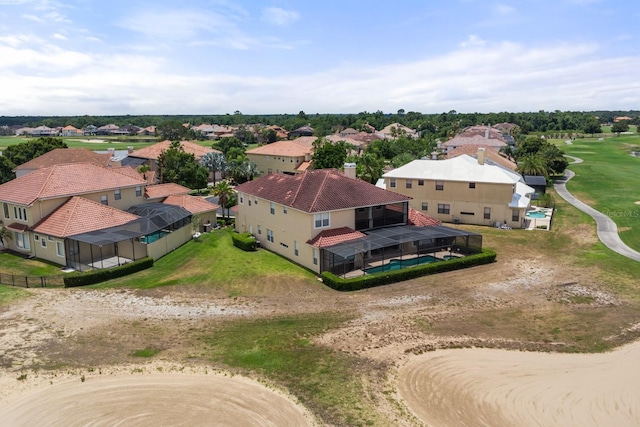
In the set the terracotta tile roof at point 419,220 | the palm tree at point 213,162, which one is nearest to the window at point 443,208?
the terracotta tile roof at point 419,220

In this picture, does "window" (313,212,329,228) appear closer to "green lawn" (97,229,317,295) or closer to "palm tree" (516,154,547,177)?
"green lawn" (97,229,317,295)

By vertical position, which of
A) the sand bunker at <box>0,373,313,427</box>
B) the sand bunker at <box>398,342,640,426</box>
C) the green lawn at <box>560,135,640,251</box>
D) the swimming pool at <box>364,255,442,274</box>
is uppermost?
the green lawn at <box>560,135,640,251</box>

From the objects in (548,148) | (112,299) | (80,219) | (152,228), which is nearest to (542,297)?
(112,299)

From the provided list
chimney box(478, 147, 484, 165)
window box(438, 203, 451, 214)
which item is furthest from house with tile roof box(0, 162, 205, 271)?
chimney box(478, 147, 484, 165)

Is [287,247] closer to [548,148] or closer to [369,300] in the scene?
[369,300]

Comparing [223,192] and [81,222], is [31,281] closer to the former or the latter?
[81,222]

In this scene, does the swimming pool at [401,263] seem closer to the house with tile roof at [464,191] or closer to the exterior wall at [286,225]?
the exterior wall at [286,225]

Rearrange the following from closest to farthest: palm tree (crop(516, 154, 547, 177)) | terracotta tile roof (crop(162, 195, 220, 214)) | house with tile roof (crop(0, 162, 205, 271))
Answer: house with tile roof (crop(0, 162, 205, 271)), terracotta tile roof (crop(162, 195, 220, 214)), palm tree (crop(516, 154, 547, 177))

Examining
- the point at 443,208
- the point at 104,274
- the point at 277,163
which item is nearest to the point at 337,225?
the point at 104,274
